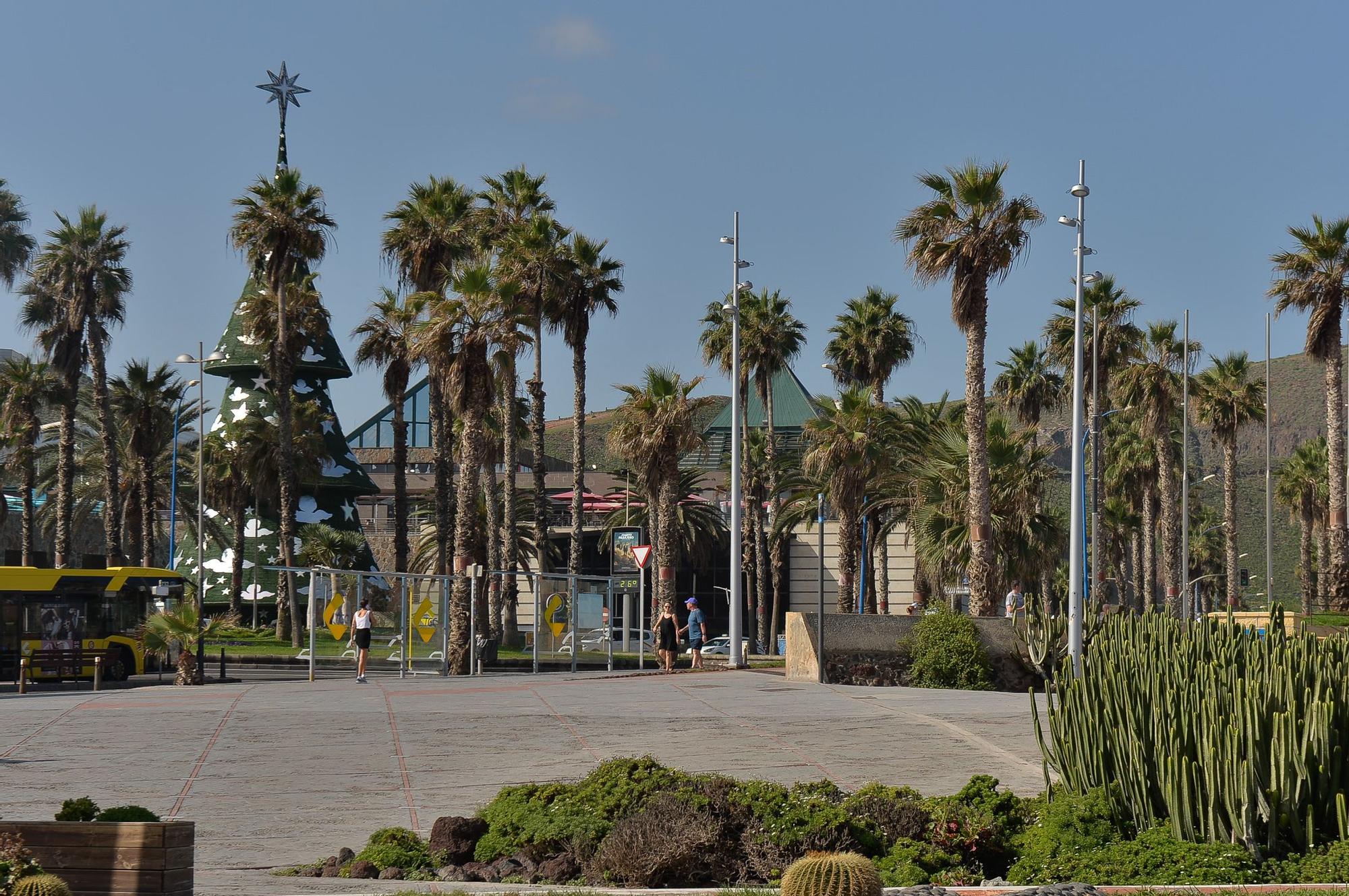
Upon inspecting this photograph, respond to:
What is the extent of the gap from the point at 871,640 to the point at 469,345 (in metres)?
13.5

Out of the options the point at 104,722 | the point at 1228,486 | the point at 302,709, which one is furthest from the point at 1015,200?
the point at 1228,486

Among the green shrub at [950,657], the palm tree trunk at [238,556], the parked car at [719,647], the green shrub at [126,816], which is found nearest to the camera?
the green shrub at [126,816]

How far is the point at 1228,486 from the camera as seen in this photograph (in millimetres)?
57094

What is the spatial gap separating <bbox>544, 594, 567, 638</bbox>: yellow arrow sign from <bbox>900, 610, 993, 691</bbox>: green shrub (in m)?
11.1

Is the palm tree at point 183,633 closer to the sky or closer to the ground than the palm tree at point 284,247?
closer to the ground

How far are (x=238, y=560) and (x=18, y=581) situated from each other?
26.4 m

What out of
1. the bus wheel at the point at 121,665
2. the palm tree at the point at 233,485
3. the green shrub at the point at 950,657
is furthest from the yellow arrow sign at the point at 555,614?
the palm tree at the point at 233,485

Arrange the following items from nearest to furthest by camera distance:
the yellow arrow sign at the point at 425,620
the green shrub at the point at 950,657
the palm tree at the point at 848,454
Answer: the green shrub at the point at 950,657, the yellow arrow sign at the point at 425,620, the palm tree at the point at 848,454

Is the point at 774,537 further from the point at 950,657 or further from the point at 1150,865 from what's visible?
the point at 1150,865

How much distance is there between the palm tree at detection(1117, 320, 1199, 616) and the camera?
56.2 metres

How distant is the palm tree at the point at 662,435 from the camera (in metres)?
38.1

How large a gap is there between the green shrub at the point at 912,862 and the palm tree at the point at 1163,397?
48.3 meters

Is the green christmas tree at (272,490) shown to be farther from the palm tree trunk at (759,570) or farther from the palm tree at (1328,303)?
the palm tree at (1328,303)

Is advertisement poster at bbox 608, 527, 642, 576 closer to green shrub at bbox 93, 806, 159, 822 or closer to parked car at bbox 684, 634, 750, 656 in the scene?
parked car at bbox 684, 634, 750, 656
